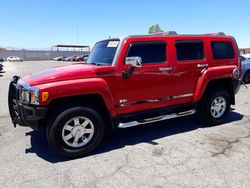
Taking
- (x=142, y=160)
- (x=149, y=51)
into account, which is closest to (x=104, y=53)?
(x=149, y=51)

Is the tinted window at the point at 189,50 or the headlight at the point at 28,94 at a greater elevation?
the tinted window at the point at 189,50

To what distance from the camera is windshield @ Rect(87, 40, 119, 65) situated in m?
4.31

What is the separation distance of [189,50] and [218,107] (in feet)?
5.05

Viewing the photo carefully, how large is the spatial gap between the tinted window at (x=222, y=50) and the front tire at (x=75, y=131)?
296cm

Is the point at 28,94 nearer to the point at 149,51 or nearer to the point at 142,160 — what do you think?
the point at 142,160

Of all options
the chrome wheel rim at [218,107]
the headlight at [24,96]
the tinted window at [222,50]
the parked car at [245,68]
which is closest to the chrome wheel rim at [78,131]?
the headlight at [24,96]

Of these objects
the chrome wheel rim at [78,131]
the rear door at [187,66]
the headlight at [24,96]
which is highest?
the rear door at [187,66]

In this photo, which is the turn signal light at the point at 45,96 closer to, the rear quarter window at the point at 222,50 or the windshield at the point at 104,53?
the windshield at the point at 104,53

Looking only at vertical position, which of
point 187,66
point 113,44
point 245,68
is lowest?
point 245,68

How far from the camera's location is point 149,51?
439cm

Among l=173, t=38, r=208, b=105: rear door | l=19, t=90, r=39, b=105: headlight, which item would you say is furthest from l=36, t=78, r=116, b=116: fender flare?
l=173, t=38, r=208, b=105: rear door

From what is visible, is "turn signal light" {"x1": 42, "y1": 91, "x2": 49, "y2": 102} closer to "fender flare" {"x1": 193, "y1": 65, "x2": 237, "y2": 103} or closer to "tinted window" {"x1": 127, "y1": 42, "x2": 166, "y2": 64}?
"tinted window" {"x1": 127, "y1": 42, "x2": 166, "y2": 64}

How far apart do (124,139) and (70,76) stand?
66.2 inches

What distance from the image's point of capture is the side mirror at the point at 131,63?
12.4 ft
